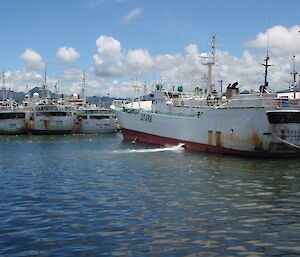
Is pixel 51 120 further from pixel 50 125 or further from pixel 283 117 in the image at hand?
pixel 283 117

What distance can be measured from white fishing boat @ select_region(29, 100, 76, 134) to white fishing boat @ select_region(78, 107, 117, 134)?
2.16 m

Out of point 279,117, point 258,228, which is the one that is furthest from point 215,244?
point 279,117

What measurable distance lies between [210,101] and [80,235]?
→ 3077cm

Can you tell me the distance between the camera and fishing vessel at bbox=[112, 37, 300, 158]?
3531 cm

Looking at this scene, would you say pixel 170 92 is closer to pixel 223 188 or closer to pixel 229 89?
pixel 229 89

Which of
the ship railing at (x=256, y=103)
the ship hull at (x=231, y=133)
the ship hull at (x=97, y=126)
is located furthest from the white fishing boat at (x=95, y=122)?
the ship railing at (x=256, y=103)

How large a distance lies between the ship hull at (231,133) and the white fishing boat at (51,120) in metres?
37.1

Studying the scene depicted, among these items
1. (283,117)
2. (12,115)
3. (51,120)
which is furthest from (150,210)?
(12,115)

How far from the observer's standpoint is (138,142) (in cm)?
5788

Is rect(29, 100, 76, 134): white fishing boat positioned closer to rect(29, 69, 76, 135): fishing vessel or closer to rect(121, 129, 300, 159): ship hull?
rect(29, 69, 76, 135): fishing vessel

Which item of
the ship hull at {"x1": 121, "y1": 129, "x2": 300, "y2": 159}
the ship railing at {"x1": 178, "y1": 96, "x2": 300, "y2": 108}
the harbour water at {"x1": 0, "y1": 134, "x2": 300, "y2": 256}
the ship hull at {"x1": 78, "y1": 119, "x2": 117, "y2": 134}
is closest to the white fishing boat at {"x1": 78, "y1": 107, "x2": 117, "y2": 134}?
the ship hull at {"x1": 78, "y1": 119, "x2": 117, "y2": 134}

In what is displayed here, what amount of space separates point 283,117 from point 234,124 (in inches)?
186

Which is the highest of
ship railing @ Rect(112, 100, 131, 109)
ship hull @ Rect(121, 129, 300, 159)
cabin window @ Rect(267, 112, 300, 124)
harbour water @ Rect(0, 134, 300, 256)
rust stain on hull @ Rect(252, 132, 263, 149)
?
ship railing @ Rect(112, 100, 131, 109)

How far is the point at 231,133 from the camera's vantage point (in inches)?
1497
